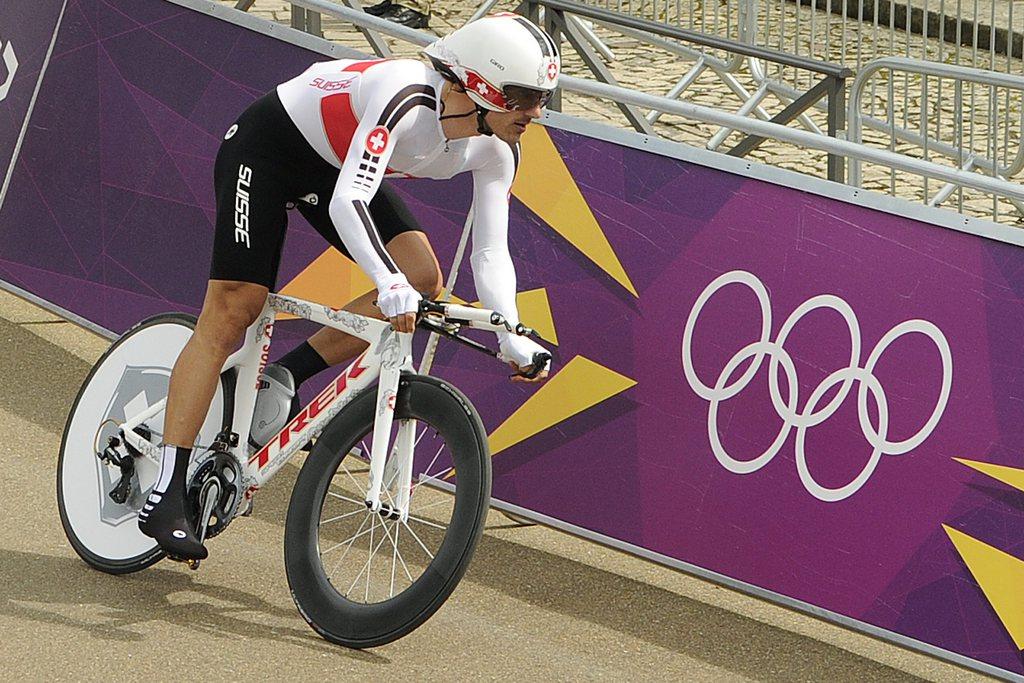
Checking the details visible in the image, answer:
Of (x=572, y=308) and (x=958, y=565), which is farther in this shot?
(x=572, y=308)

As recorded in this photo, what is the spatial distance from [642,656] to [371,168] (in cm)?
178

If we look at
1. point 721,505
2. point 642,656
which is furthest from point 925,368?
point 642,656

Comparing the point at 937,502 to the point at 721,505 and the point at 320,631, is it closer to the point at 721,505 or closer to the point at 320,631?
the point at 721,505

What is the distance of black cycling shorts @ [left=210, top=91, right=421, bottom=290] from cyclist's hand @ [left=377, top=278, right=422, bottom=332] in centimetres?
65

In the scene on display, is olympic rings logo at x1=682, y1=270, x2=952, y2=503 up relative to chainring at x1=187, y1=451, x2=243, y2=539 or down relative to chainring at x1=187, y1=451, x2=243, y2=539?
up

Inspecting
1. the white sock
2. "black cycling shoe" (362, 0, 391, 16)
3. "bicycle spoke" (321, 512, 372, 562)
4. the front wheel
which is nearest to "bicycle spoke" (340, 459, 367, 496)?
the front wheel

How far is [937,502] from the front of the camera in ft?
17.3

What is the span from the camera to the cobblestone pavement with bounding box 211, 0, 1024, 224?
844 centimetres

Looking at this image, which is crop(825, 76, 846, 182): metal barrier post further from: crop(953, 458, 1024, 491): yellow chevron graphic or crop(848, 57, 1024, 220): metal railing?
crop(953, 458, 1024, 491): yellow chevron graphic

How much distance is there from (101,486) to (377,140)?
66.1 inches

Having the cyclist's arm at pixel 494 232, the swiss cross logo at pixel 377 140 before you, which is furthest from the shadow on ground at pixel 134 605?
the swiss cross logo at pixel 377 140

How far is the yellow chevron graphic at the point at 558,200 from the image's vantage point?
6031 mm

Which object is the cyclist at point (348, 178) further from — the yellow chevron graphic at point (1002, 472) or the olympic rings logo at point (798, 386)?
the yellow chevron graphic at point (1002, 472)

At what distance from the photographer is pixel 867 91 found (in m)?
9.24
